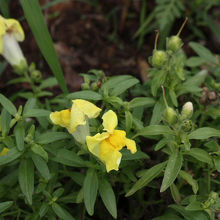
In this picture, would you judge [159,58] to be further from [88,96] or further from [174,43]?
[88,96]

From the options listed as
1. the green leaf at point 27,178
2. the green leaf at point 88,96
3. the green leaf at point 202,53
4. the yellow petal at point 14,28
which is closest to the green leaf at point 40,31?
the yellow petal at point 14,28

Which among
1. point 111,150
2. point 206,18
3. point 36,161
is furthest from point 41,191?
point 206,18

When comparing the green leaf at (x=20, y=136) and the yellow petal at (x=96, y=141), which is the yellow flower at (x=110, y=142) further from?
the green leaf at (x=20, y=136)

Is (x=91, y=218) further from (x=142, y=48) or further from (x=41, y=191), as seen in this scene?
(x=142, y=48)

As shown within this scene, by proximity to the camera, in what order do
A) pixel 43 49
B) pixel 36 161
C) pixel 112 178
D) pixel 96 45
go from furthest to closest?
pixel 96 45, pixel 43 49, pixel 112 178, pixel 36 161

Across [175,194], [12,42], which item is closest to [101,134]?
[175,194]
